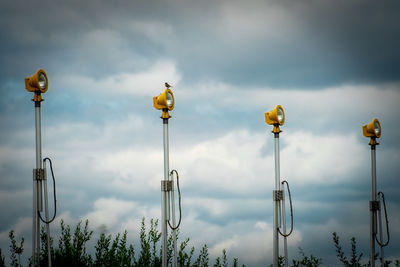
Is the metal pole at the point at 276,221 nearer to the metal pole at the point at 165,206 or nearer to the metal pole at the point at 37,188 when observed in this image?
the metal pole at the point at 165,206

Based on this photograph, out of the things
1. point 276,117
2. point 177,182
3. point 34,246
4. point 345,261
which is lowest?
point 345,261

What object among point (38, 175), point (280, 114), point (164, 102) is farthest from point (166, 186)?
point (280, 114)

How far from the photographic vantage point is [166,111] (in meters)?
8.79

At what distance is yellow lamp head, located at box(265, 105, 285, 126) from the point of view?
9625 millimetres

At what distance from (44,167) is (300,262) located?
5.48 meters

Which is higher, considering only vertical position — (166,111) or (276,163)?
(166,111)

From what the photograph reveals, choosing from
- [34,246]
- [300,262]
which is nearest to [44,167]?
[34,246]

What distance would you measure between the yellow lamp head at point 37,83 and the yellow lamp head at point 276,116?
396 centimetres

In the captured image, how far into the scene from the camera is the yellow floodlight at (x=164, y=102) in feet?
28.6

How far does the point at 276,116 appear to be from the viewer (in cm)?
962

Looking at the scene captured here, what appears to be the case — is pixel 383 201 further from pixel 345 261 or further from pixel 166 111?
pixel 166 111

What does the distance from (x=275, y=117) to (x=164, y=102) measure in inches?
85.7

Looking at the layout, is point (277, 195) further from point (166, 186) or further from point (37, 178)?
point (37, 178)

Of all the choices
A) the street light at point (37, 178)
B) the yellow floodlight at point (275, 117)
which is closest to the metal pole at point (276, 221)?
the yellow floodlight at point (275, 117)
